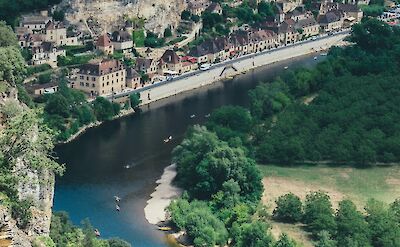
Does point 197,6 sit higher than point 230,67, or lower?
higher

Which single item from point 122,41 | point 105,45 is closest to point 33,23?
point 105,45

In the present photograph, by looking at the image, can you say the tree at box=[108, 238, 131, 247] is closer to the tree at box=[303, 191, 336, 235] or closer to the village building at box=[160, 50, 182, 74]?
the tree at box=[303, 191, 336, 235]

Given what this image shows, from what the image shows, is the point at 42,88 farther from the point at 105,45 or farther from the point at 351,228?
the point at 351,228

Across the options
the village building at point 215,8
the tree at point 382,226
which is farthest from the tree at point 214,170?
the village building at point 215,8

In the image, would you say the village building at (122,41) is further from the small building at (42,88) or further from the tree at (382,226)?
the tree at (382,226)

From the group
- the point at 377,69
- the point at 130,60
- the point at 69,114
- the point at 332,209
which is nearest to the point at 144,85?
the point at 130,60

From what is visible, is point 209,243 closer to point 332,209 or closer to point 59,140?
point 332,209
